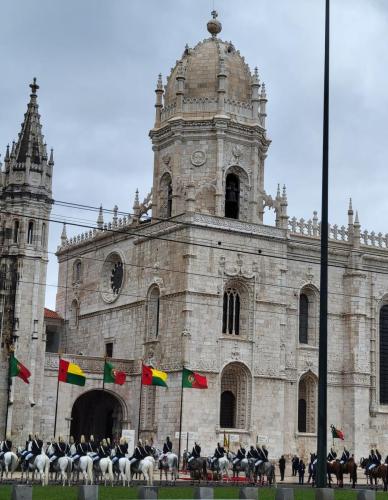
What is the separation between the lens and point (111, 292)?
200ft

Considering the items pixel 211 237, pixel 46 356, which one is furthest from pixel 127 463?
pixel 211 237

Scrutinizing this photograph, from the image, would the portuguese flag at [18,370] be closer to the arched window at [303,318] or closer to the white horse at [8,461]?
the white horse at [8,461]

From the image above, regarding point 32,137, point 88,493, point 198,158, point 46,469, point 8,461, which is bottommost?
point 88,493

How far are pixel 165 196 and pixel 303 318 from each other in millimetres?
11245

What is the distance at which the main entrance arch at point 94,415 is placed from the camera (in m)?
57.8

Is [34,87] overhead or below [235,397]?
overhead

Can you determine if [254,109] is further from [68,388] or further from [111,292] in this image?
[68,388]

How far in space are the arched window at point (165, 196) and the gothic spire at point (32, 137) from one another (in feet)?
32.2

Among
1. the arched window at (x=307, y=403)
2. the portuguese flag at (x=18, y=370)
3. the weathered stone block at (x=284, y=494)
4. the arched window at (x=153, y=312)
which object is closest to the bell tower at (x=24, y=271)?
the portuguese flag at (x=18, y=370)

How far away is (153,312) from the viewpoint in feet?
183

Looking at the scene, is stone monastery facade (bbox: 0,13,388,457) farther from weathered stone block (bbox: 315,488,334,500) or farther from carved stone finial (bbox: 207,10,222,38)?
weathered stone block (bbox: 315,488,334,500)

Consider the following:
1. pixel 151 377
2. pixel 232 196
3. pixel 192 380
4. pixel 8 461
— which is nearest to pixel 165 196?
pixel 232 196

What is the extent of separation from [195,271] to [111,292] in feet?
32.8

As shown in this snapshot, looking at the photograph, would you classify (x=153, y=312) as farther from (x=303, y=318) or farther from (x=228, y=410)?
(x=303, y=318)
